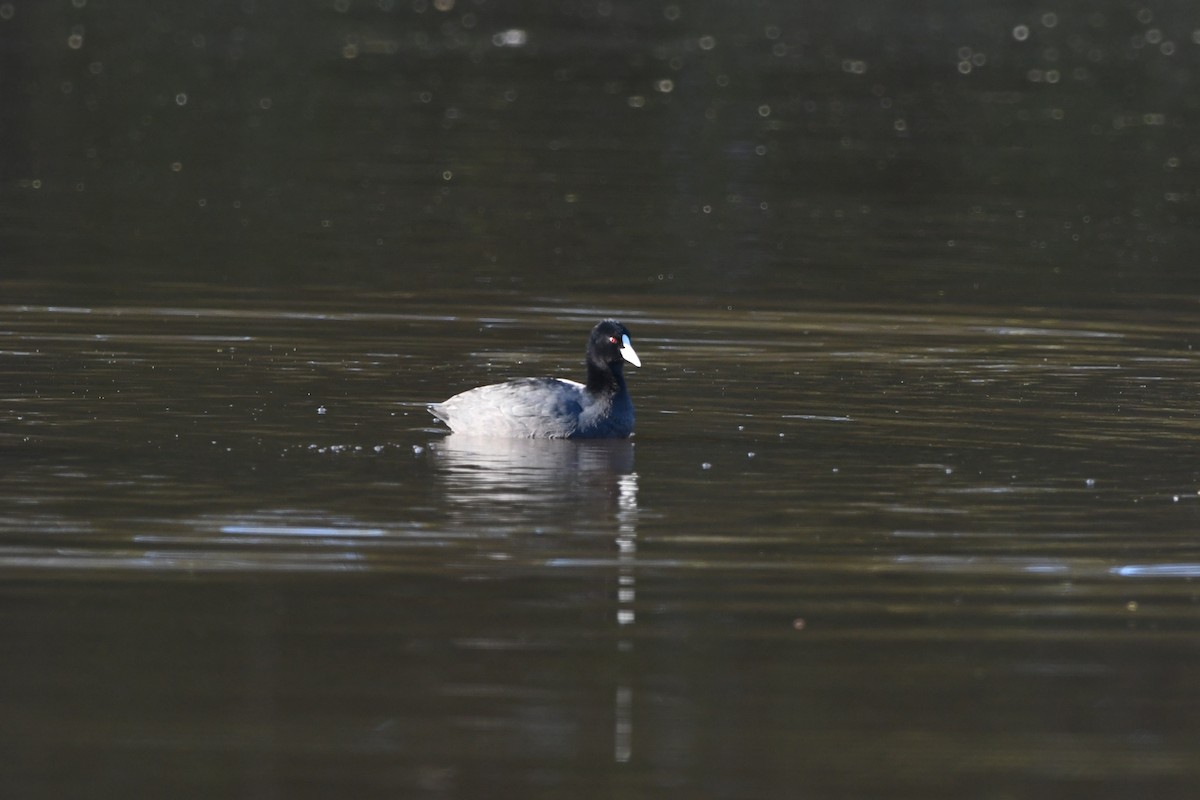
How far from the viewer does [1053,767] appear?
27.5 ft

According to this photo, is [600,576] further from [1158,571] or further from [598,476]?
[1158,571]

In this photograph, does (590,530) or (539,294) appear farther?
(539,294)

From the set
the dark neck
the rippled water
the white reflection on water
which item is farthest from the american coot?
the white reflection on water

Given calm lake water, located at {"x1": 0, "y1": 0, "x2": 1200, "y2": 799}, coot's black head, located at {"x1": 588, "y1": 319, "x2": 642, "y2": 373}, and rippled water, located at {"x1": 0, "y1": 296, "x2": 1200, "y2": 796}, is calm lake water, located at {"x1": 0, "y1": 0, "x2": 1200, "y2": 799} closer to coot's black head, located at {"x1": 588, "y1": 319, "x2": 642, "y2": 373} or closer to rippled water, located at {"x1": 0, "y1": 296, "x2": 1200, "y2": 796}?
rippled water, located at {"x1": 0, "y1": 296, "x2": 1200, "y2": 796}

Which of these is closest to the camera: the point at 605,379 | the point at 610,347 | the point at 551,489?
the point at 551,489

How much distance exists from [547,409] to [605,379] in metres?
0.47

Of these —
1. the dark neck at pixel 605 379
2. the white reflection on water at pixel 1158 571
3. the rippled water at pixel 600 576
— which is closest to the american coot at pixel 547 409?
the dark neck at pixel 605 379

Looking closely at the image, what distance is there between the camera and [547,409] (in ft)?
48.6

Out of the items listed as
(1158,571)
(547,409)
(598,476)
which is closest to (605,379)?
(547,409)

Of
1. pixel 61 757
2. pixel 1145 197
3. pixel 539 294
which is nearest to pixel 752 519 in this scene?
pixel 61 757

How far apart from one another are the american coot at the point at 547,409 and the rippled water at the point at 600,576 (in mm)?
197

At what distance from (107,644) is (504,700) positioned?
5.94 ft

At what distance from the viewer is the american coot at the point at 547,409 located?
48.1 feet

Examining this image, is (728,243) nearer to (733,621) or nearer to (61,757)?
(733,621)
